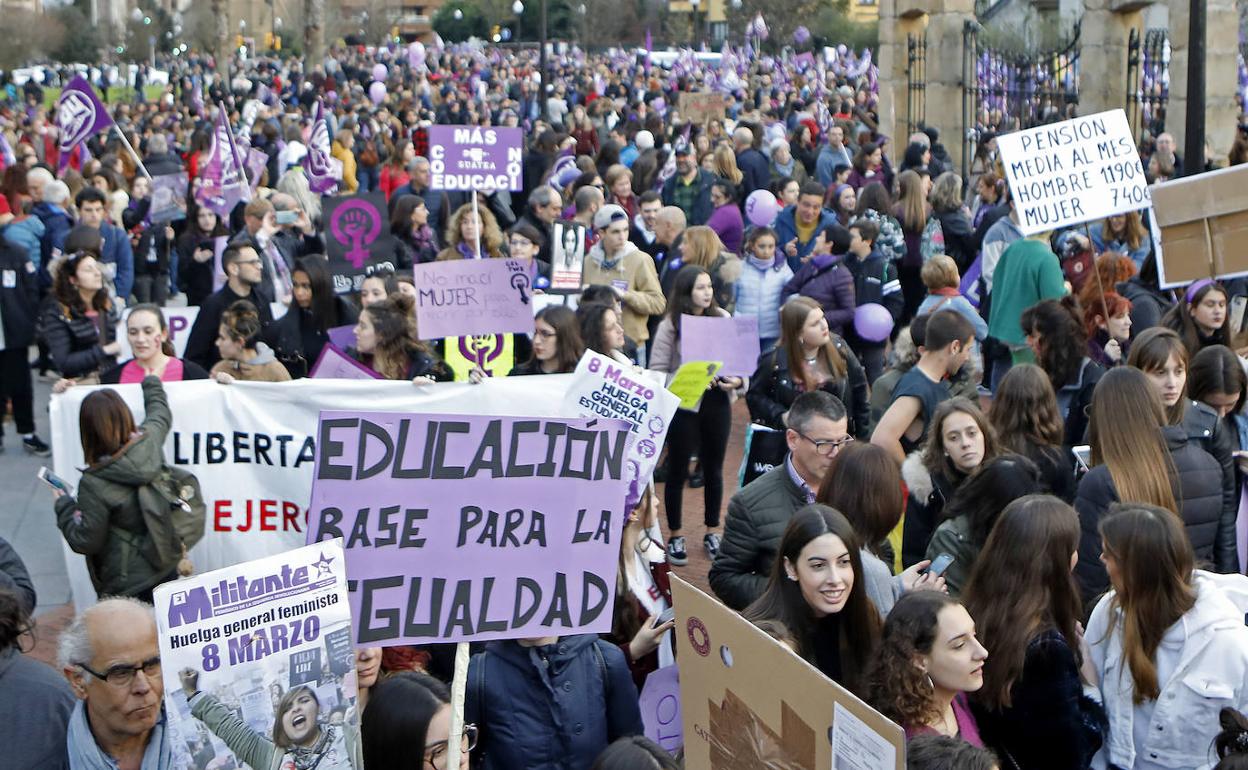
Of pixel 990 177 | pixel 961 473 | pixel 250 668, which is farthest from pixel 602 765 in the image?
pixel 990 177

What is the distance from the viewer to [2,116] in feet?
97.4

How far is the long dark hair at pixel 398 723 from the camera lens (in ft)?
13.2

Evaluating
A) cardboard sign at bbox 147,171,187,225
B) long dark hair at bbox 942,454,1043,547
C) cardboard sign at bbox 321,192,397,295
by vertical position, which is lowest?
long dark hair at bbox 942,454,1043,547

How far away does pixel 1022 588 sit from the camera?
448 centimetres

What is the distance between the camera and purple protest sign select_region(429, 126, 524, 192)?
12500 millimetres

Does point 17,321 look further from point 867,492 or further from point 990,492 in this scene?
point 990,492

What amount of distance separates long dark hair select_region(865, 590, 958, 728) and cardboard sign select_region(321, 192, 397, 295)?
22.8 ft

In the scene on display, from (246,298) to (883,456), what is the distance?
4809mm

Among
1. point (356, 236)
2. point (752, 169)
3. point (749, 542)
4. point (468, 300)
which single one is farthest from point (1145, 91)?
point (749, 542)

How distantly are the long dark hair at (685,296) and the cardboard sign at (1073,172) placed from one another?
1.87 meters

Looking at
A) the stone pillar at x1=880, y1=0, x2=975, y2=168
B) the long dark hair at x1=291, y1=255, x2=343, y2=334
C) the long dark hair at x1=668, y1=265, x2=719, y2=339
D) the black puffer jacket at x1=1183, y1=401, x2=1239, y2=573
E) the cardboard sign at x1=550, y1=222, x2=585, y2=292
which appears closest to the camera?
the black puffer jacket at x1=1183, y1=401, x2=1239, y2=573

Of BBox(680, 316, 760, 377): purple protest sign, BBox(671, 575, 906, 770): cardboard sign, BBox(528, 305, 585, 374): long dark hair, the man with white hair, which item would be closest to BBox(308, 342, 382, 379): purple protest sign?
BBox(528, 305, 585, 374): long dark hair

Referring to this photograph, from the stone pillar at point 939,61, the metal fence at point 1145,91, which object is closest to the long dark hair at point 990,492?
the metal fence at point 1145,91

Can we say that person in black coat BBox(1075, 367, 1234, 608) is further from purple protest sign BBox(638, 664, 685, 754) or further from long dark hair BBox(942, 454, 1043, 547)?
purple protest sign BBox(638, 664, 685, 754)
